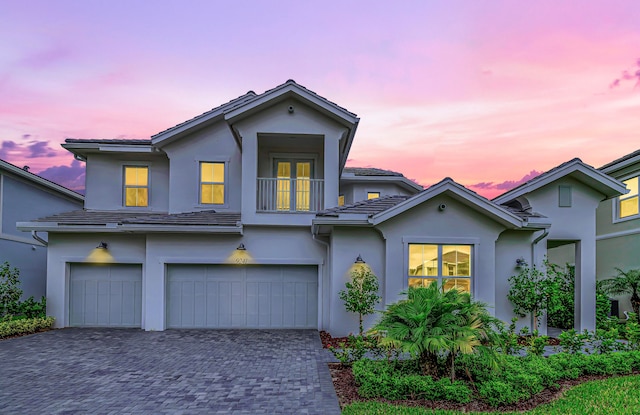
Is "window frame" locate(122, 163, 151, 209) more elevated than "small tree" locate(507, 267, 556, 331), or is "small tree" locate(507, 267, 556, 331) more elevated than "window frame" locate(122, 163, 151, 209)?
"window frame" locate(122, 163, 151, 209)

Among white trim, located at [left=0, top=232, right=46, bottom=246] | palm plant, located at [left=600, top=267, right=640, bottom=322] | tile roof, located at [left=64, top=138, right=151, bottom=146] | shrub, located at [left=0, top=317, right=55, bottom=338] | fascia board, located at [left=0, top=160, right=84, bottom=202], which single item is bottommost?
shrub, located at [left=0, top=317, right=55, bottom=338]

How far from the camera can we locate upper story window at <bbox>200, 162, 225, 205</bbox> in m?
13.3

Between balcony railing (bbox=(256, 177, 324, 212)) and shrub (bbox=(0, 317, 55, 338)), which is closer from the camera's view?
shrub (bbox=(0, 317, 55, 338))

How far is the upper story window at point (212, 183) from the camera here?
1333cm

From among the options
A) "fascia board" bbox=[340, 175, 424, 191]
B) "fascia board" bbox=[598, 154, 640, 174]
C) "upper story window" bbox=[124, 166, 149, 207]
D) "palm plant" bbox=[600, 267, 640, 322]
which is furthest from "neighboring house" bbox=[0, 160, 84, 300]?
"fascia board" bbox=[598, 154, 640, 174]

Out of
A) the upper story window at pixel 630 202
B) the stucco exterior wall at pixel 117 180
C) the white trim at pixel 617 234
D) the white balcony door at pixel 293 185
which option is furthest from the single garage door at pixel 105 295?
the upper story window at pixel 630 202

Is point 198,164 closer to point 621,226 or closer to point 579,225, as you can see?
point 579,225

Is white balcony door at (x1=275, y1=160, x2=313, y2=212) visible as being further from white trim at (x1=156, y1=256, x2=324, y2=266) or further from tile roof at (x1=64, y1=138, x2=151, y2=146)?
tile roof at (x1=64, y1=138, x2=151, y2=146)

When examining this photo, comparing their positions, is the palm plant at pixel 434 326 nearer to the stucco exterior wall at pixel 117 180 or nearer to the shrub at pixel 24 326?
the stucco exterior wall at pixel 117 180

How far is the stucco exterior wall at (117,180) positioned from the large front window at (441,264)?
9.05 m

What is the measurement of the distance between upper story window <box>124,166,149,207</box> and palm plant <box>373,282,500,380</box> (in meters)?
11.0

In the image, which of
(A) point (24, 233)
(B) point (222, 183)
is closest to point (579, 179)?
(B) point (222, 183)

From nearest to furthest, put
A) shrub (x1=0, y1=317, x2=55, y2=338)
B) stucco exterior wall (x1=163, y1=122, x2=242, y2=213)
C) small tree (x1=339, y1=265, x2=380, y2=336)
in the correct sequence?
small tree (x1=339, y1=265, x2=380, y2=336), shrub (x1=0, y1=317, x2=55, y2=338), stucco exterior wall (x1=163, y1=122, x2=242, y2=213)

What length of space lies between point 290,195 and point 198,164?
11.5ft
